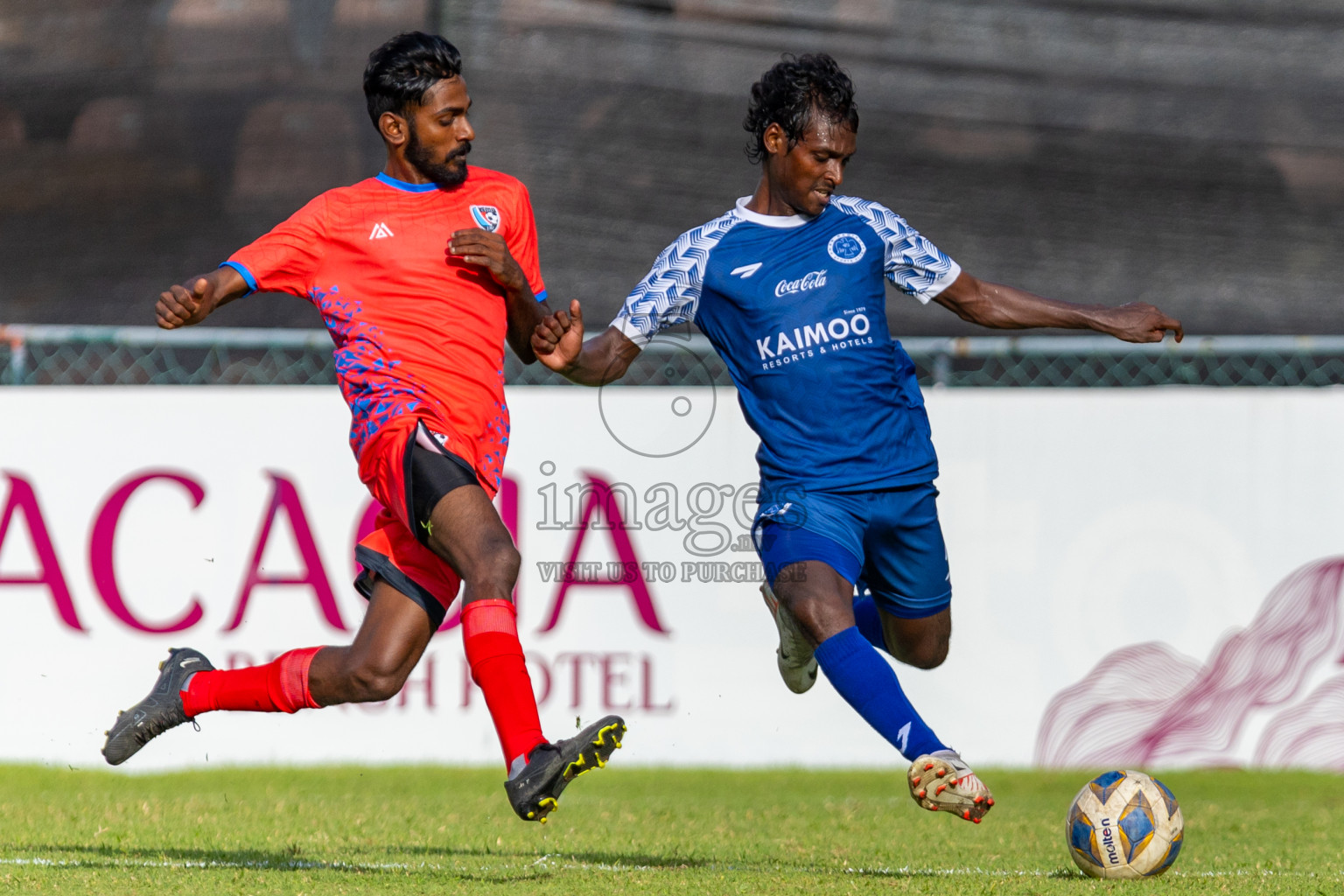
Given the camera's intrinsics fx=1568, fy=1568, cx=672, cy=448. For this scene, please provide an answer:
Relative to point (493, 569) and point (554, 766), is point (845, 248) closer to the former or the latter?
point (493, 569)

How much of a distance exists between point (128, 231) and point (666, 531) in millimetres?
2831

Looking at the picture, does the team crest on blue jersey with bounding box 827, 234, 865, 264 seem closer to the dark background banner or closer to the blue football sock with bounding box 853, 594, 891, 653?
the blue football sock with bounding box 853, 594, 891, 653

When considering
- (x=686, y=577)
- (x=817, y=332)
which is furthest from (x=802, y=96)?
(x=686, y=577)

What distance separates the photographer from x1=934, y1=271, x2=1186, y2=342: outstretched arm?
15.8 feet

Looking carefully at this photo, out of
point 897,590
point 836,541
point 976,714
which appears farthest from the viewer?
point 976,714

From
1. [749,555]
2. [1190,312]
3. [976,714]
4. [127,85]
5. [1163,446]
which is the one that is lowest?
[976,714]

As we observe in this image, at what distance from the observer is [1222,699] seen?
7.11 metres

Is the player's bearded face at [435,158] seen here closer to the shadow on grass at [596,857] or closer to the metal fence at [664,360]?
the shadow on grass at [596,857]

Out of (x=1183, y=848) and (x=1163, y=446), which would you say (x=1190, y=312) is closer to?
(x=1163, y=446)

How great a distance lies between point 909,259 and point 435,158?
149cm

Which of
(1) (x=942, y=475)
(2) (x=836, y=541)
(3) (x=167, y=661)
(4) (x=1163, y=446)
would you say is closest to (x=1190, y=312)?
(4) (x=1163, y=446)

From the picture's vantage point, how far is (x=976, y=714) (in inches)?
281

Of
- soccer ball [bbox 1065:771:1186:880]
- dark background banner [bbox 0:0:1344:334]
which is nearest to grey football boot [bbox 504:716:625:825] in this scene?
soccer ball [bbox 1065:771:1186:880]

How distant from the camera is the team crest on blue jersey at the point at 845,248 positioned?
480 centimetres
